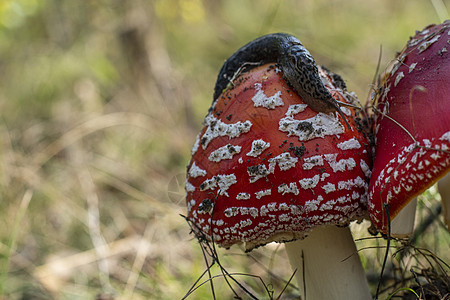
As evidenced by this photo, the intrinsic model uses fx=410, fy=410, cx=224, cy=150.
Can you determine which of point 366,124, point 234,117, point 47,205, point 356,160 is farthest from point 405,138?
point 47,205

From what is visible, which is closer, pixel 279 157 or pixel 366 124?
pixel 279 157

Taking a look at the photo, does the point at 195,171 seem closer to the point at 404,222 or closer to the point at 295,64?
the point at 295,64

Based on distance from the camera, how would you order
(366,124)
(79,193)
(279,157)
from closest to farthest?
(279,157), (366,124), (79,193)

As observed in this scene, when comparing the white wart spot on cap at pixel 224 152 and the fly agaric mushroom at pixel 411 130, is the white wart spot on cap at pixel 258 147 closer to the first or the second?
the white wart spot on cap at pixel 224 152

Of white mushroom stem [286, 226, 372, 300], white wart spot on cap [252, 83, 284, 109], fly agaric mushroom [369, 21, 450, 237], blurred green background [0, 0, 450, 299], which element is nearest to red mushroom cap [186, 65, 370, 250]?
white wart spot on cap [252, 83, 284, 109]

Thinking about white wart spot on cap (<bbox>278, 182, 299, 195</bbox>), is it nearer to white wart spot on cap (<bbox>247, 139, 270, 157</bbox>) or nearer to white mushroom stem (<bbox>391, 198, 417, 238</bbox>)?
white wart spot on cap (<bbox>247, 139, 270, 157</bbox>)

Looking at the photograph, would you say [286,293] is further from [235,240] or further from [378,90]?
[378,90]

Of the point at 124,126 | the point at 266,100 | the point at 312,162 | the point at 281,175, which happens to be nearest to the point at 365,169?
the point at 312,162
